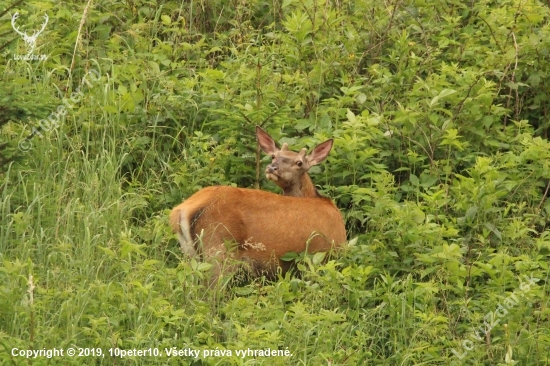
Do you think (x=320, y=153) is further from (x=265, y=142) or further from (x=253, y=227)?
(x=253, y=227)

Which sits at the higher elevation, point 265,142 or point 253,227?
point 265,142

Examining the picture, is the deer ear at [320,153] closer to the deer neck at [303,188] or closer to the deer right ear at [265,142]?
the deer neck at [303,188]

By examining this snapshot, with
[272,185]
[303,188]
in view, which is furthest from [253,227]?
[272,185]

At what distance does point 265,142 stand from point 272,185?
47cm

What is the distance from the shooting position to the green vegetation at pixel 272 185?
23.7 ft

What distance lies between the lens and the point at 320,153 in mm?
9250

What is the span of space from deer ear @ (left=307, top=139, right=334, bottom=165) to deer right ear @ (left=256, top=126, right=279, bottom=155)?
30cm

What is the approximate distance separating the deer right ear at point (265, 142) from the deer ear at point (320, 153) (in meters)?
0.30

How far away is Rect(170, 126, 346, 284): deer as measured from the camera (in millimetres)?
8180

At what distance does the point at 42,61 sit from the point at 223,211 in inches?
106

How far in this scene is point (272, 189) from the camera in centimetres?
967

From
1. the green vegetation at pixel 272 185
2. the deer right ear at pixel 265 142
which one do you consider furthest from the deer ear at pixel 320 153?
the deer right ear at pixel 265 142

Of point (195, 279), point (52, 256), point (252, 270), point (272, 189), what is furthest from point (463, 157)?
point (52, 256)

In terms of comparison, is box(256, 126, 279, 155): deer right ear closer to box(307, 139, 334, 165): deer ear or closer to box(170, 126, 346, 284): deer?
box(307, 139, 334, 165): deer ear
